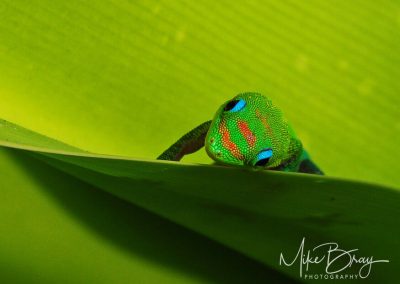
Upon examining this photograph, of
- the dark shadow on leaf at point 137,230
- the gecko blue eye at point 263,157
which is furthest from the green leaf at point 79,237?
the gecko blue eye at point 263,157

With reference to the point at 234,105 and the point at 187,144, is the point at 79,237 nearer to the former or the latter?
the point at 234,105

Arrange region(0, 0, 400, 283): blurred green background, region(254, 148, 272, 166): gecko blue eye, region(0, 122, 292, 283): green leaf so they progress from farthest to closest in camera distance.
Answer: region(254, 148, 272, 166): gecko blue eye, region(0, 0, 400, 283): blurred green background, region(0, 122, 292, 283): green leaf

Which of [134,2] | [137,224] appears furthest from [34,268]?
[134,2]

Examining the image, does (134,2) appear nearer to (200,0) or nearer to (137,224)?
Result: (200,0)

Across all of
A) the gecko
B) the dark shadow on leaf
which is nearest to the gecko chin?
the gecko

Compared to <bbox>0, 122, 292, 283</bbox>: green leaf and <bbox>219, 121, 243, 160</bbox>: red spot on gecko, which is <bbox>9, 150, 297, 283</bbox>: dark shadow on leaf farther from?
<bbox>219, 121, 243, 160</bbox>: red spot on gecko
